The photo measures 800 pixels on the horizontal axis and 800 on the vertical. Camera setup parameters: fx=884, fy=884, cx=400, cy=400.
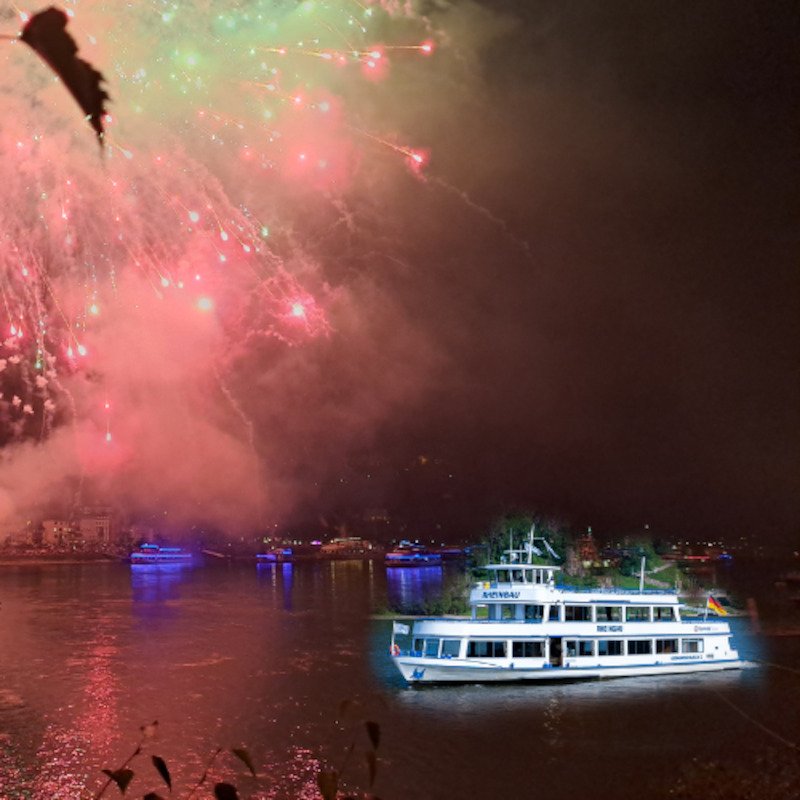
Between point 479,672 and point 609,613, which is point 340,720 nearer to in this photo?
point 479,672

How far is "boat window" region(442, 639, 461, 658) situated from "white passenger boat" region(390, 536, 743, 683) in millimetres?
45

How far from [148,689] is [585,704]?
2063cm

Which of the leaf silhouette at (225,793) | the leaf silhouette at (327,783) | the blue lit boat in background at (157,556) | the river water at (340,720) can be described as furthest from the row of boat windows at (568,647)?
the blue lit boat in background at (157,556)

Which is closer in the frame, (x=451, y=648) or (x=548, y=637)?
(x=451, y=648)

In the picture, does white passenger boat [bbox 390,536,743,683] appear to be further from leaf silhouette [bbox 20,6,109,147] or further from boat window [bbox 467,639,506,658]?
leaf silhouette [bbox 20,6,109,147]

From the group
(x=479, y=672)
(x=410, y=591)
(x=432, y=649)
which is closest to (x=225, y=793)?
(x=479, y=672)

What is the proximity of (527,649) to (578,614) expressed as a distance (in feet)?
10.0

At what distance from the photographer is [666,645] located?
42969 millimetres

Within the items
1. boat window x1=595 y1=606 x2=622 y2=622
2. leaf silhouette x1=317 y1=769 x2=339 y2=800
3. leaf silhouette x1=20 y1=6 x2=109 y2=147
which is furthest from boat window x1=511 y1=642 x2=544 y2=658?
leaf silhouette x1=20 y1=6 x2=109 y2=147

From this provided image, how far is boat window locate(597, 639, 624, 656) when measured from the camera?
41.6 metres

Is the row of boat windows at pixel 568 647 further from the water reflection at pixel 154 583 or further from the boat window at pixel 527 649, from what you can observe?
the water reflection at pixel 154 583

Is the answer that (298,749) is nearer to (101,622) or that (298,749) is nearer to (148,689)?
(148,689)

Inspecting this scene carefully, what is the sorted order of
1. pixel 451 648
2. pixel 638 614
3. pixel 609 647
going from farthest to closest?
1. pixel 638 614
2. pixel 609 647
3. pixel 451 648

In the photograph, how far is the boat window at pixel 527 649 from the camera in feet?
132
